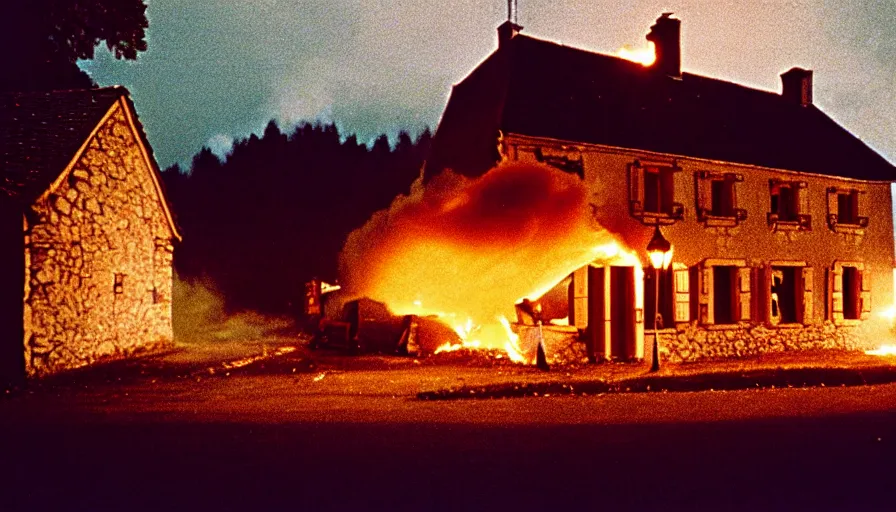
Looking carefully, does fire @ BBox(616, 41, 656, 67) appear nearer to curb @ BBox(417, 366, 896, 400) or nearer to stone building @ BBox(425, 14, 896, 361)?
stone building @ BBox(425, 14, 896, 361)

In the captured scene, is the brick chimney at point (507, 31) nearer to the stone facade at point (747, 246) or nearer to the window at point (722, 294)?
the stone facade at point (747, 246)

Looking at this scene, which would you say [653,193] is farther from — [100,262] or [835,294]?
[100,262]

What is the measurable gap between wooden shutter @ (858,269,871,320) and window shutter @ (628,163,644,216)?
8.45m

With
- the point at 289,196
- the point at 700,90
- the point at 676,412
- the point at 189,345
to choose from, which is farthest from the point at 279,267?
the point at 676,412

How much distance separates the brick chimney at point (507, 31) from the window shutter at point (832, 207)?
10329 millimetres

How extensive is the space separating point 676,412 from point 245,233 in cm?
3538

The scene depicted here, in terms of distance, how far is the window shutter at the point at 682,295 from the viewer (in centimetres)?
1733

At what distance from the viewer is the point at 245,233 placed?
1598 inches

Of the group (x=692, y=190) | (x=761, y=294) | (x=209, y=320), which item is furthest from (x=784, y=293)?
(x=209, y=320)

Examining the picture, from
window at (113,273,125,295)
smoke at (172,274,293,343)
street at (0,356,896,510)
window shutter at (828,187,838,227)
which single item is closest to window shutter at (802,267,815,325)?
window shutter at (828,187,838,227)

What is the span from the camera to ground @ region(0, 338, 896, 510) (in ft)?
16.6

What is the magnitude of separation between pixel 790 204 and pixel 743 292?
3.37m

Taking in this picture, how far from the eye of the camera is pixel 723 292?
1889cm

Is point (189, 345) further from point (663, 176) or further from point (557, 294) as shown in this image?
point (663, 176)
